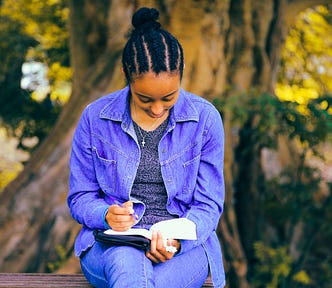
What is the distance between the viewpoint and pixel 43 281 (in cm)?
396

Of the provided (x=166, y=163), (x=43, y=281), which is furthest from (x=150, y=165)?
(x=43, y=281)

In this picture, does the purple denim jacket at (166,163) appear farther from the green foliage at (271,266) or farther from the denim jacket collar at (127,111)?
the green foliage at (271,266)

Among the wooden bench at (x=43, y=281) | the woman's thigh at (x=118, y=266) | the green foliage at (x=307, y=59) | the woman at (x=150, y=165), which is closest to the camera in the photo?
the woman's thigh at (x=118, y=266)

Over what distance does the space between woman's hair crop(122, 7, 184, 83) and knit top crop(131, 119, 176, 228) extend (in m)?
0.29

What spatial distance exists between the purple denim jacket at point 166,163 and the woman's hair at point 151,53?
0.24 meters

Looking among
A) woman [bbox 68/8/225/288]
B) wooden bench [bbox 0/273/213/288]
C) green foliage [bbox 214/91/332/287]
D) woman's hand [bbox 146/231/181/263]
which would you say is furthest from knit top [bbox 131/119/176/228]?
green foliage [bbox 214/91/332/287]

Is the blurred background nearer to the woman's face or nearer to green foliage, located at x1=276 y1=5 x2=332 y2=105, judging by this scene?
green foliage, located at x1=276 y1=5 x2=332 y2=105

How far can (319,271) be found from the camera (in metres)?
7.89

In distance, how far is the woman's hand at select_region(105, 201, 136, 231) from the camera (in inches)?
136

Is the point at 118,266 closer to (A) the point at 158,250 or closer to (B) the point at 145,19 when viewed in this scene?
(A) the point at 158,250

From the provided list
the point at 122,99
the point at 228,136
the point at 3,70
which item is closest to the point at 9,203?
the point at 228,136

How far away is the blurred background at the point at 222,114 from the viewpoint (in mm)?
6387

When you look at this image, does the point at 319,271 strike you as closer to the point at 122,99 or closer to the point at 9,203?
the point at 9,203

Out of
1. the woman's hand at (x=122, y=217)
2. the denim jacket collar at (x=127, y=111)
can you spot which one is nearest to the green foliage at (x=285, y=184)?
the denim jacket collar at (x=127, y=111)
